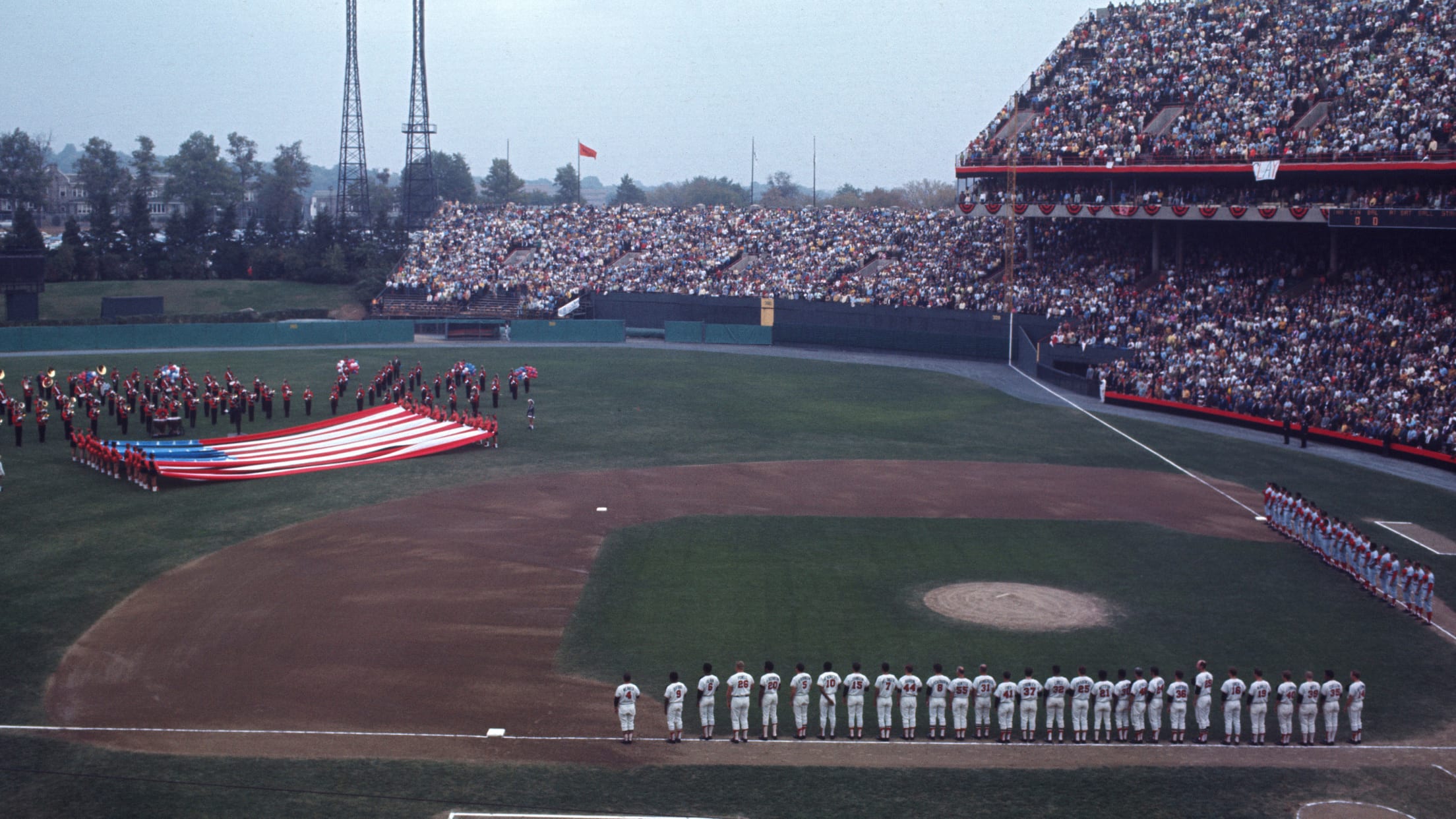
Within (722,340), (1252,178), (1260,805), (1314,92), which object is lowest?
(1260,805)

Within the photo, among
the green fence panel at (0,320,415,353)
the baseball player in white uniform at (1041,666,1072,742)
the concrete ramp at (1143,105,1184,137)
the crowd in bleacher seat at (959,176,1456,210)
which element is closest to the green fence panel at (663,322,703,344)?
the green fence panel at (0,320,415,353)

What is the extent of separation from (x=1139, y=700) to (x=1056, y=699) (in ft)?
3.73

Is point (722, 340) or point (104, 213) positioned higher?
point (104, 213)

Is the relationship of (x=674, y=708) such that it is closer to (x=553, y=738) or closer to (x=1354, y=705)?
(x=553, y=738)

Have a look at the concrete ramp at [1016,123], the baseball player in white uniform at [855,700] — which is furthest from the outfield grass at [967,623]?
the concrete ramp at [1016,123]

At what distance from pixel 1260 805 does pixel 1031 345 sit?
133ft

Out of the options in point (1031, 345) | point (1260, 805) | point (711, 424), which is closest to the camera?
point (1260, 805)

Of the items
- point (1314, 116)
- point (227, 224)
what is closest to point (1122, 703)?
point (1314, 116)

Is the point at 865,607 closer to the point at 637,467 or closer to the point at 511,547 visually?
the point at 511,547

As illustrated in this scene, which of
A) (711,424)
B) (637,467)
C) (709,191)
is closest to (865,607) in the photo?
(637,467)

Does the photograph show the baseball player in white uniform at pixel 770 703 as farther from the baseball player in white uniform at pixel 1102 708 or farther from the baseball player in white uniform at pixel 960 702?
the baseball player in white uniform at pixel 1102 708

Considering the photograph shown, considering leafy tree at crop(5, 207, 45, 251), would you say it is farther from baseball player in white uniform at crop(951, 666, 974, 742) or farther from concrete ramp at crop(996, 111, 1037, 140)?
baseball player in white uniform at crop(951, 666, 974, 742)

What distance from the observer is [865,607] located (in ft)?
66.3

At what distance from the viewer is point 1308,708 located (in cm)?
1538
